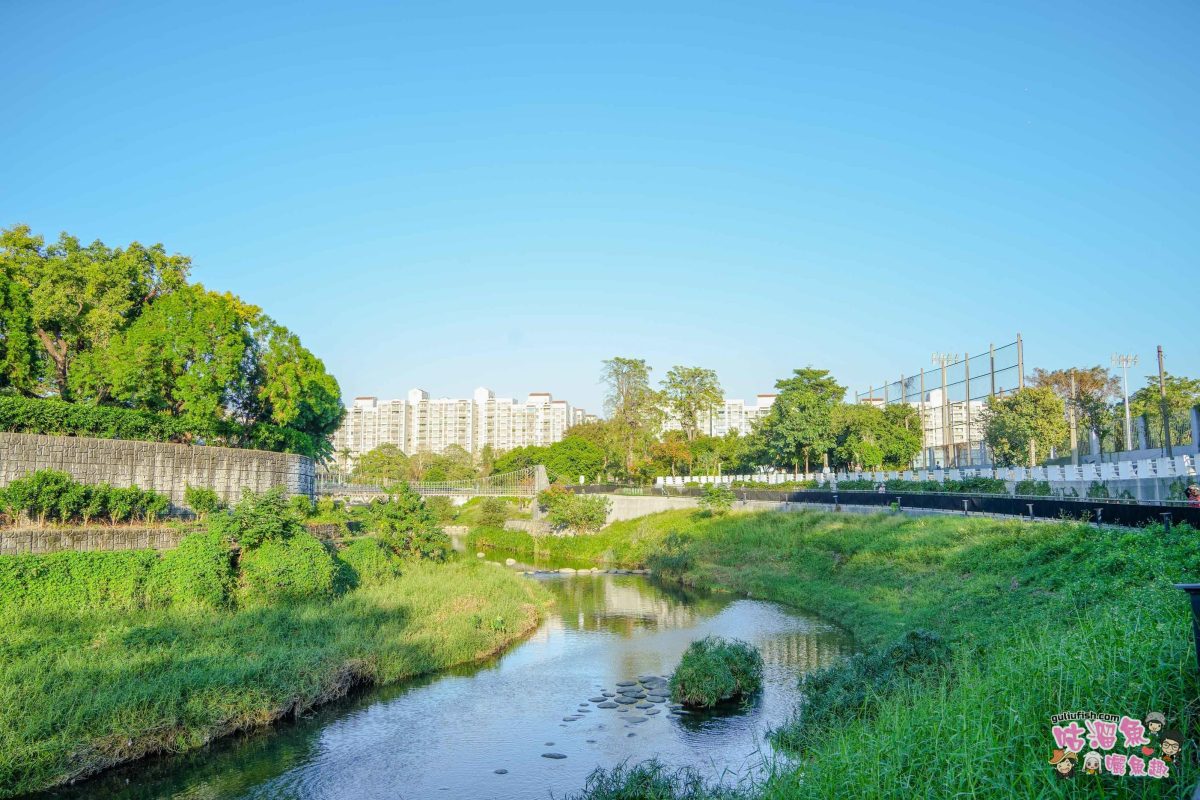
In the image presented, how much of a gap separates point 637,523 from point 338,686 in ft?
112

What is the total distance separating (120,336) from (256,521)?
1243 cm

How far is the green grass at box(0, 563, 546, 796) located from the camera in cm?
1197

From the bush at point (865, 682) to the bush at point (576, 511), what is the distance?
36517 millimetres

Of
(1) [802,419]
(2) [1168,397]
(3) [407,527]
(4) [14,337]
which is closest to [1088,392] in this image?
(2) [1168,397]

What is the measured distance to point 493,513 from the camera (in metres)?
57.1

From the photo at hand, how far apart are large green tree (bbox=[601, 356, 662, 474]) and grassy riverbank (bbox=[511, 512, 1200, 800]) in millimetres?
41800

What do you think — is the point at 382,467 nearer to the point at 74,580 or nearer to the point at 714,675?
the point at 74,580

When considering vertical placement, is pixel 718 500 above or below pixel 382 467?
below

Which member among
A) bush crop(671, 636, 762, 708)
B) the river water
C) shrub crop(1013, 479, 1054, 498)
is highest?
shrub crop(1013, 479, 1054, 498)

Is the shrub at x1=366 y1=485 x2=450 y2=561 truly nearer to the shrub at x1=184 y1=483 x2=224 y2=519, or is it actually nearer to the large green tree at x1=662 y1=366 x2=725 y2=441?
the shrub at x1=184 y1=483 x2=224 y2=519

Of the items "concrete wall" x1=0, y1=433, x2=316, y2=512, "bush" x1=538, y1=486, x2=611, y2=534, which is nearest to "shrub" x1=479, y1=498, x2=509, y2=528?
"bush" x1=538, y1=486, x2=611, y2=534

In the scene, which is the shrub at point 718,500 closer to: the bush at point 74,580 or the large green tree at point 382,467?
the bush at point 74,580

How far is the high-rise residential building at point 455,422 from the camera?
570 ft

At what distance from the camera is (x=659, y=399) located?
71.6m
